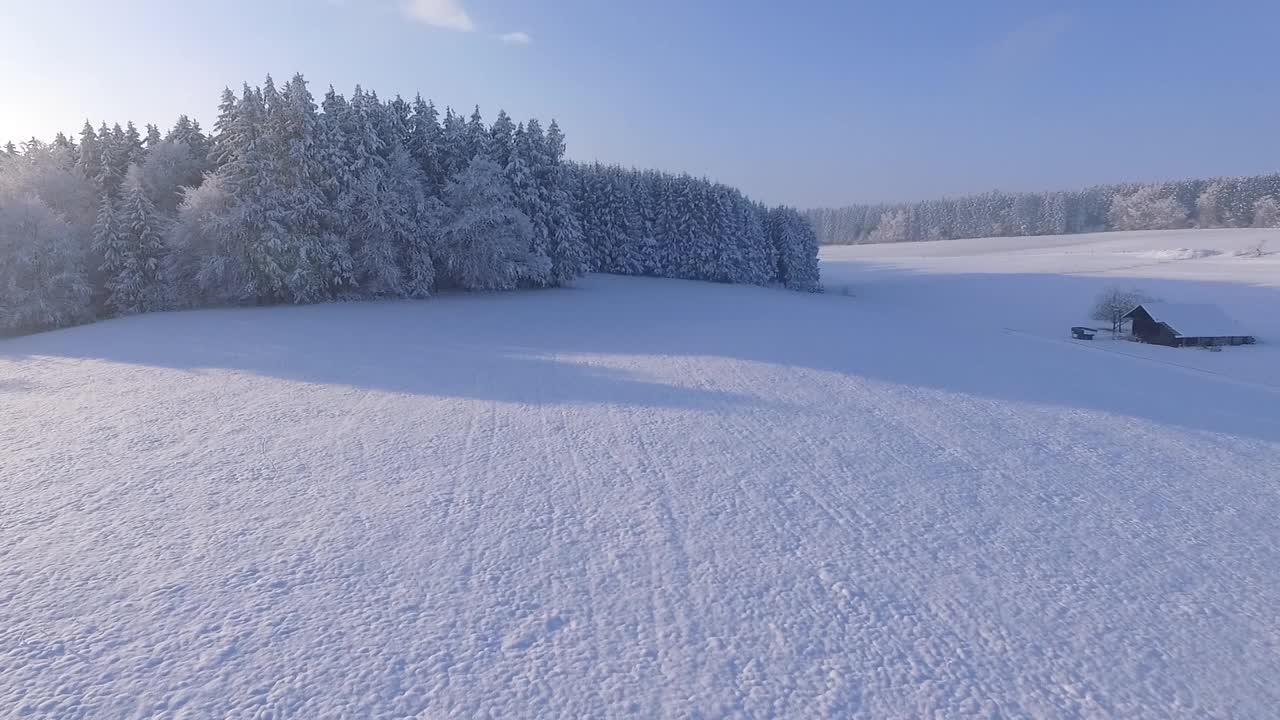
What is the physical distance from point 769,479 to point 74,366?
68.4 ft

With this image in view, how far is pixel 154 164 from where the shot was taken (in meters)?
36.7

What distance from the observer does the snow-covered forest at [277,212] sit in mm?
32375

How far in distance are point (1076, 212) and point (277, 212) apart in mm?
127107

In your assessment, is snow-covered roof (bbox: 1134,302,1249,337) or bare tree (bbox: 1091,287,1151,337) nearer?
snow-covered roof (bbox: 1134,302,1249,337)

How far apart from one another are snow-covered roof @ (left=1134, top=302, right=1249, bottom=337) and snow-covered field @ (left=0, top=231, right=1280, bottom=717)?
23.0m

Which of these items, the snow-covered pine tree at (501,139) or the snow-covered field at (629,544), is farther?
the snow-covered pine tree at (501,139)

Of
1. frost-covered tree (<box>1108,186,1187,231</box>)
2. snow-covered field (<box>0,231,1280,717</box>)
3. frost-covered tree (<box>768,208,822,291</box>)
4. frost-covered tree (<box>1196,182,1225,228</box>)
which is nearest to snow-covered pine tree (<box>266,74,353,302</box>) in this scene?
snow-covered field (<box>0,231,1280,717</box>)

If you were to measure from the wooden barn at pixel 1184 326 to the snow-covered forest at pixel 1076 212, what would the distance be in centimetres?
5895

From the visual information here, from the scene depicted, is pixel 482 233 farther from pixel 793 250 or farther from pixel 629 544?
pixel 793 250

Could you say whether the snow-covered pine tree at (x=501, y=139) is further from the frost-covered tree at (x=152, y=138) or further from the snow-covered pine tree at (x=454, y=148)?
the frost-covered tree at (x=152, y=138)

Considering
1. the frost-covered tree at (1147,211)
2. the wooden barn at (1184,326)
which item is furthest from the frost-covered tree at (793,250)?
the frost-covered tree at (1147,211)

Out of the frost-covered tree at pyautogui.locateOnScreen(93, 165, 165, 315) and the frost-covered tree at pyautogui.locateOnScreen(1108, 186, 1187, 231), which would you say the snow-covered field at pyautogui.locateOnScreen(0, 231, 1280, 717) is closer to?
the frost-covered tree at pyautogui.locateOnScreen(93, 165, 165, 315)

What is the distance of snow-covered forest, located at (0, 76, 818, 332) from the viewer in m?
32.4

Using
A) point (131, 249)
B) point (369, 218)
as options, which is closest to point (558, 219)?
point (369, 218)
